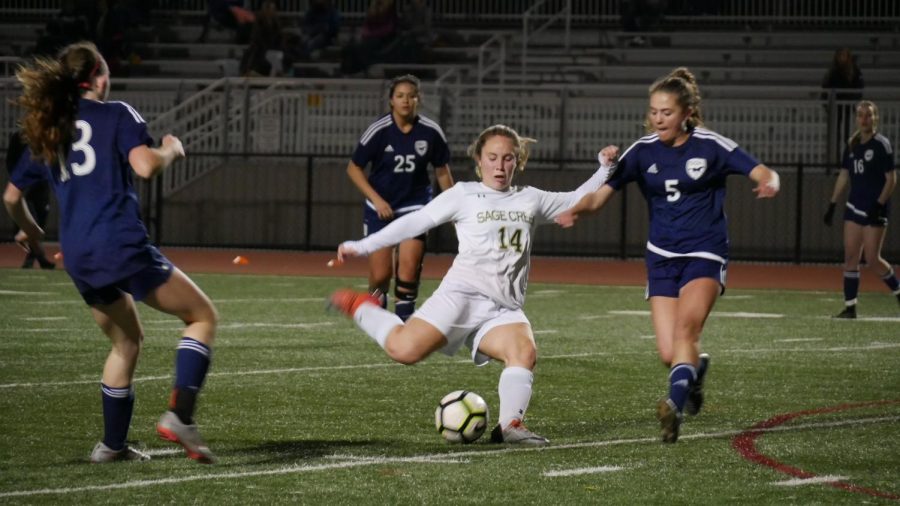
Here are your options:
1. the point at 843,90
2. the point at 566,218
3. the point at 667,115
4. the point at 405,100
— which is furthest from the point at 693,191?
the point at 843,90

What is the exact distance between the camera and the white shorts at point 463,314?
8125 mm

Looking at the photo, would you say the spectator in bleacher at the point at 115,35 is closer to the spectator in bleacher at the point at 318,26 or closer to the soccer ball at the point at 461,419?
the spectator in bleacher at the point at 318,26

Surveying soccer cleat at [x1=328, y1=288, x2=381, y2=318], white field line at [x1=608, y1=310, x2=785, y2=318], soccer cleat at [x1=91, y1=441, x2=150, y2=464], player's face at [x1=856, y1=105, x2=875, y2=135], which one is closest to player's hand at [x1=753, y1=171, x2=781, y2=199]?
soccer cleat at [x1=328, y1=288, x2=381, y2=318]

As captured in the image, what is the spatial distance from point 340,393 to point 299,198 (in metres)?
16.9

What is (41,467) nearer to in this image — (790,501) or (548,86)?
(790,501)

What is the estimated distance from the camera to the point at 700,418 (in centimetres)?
891

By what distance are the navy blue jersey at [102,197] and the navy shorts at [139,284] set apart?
4 centimetres


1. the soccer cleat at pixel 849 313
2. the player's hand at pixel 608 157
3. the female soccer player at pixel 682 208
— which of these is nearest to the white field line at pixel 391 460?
the female soccer player at pixel 682 208

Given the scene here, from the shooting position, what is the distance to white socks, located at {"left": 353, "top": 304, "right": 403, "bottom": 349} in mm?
8227

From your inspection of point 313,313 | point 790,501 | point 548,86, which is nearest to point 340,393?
point 790,501

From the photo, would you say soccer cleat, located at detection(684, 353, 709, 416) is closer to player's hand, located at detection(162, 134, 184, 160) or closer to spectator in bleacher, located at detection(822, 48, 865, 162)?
player's hand, located at detection(162, 134, 184, 160)

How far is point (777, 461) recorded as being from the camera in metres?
7.41

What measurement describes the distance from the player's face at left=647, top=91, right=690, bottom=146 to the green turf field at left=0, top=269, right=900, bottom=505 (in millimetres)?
1533

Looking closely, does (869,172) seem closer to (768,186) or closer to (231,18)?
(768,186)
